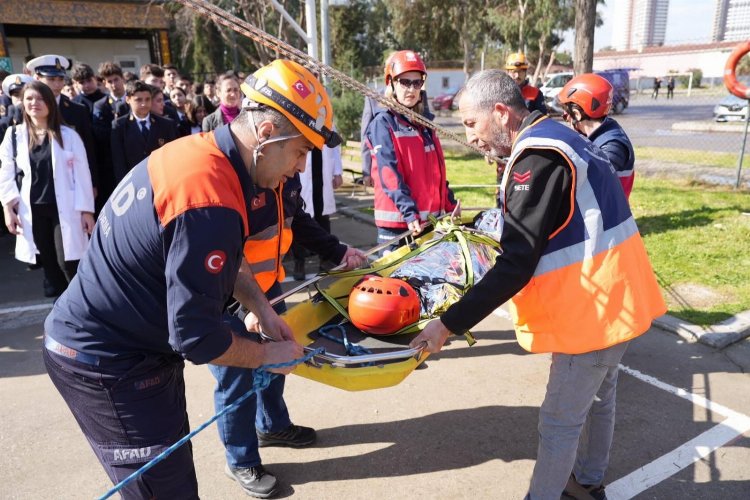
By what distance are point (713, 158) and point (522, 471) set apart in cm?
1257

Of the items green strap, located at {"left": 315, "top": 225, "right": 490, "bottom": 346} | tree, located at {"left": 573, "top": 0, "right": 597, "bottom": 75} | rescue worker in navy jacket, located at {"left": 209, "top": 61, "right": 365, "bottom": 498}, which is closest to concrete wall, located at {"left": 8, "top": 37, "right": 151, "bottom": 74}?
tree, located at {"left": 573, "top": 0, "right": 597, "bottom": 75}

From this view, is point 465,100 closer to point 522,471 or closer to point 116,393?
point 116,393

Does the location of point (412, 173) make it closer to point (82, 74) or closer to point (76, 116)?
point (76, 116)

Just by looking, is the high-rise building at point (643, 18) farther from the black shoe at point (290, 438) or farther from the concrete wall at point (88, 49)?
the black shoe at point (290, 438)

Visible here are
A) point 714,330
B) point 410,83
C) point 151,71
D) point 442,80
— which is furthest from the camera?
point 442,80

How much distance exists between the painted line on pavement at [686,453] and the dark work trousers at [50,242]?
15.6 feet

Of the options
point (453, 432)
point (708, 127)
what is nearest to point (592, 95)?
point (453, 432)

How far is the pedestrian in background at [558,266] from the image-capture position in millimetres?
2111

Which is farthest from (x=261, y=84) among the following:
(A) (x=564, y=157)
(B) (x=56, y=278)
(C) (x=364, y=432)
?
(B) (x=56, y=278)

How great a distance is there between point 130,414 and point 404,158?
112 inches

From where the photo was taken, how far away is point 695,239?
6.89 metres

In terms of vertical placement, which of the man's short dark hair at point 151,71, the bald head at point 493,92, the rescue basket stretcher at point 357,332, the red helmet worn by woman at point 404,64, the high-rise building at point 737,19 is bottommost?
the rescue basket stretcher at point 357,332

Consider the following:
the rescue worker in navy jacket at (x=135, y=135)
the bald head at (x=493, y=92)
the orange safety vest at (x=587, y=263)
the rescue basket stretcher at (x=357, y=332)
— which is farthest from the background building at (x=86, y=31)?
the orange safety vest at (x=587, y=263)

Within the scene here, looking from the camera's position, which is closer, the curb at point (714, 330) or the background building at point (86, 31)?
the curb at point (714, 330)
